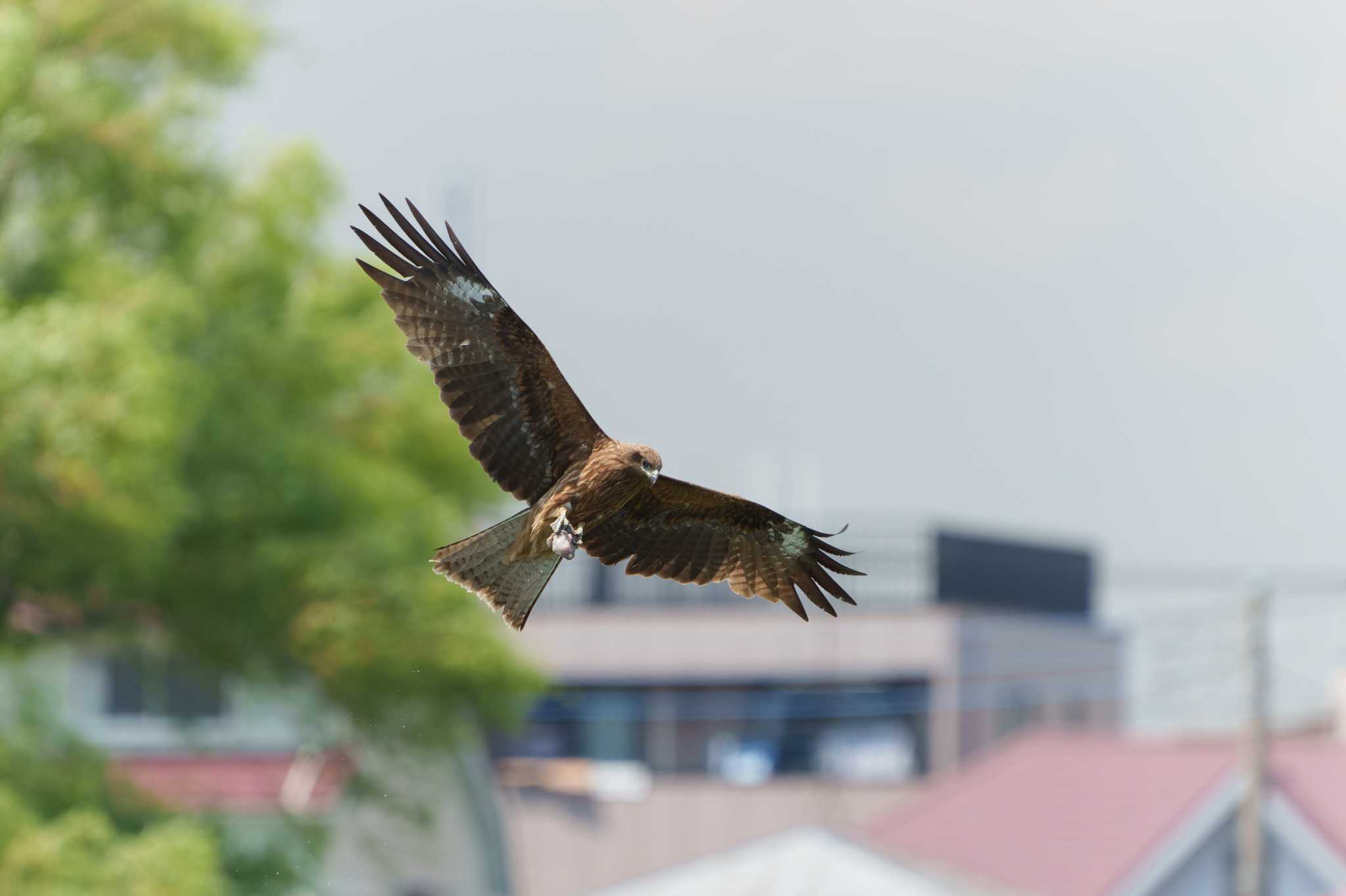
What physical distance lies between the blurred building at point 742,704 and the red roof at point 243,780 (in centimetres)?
1147

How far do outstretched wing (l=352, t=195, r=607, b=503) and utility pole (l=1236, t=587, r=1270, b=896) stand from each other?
12979 millimetres

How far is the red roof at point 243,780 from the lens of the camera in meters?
18.2

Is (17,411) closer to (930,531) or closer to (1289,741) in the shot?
(1289,741)

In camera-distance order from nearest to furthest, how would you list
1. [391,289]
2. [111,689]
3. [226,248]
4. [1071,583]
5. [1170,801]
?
1. [391,289]
2. [226,248]
3. [1170,801]
4. [111,689]
5. [1071,583]

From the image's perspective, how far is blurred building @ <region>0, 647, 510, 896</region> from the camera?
17625 millimetres

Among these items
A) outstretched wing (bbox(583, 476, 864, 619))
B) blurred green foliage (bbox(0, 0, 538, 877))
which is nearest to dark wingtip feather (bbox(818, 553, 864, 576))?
outstretched wing (bbox(583, 476, 864, 619))

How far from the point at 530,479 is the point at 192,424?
10813mm

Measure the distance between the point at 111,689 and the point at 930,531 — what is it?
1417 centimetres

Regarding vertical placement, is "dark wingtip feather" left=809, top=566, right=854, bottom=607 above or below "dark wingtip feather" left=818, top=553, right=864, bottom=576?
below

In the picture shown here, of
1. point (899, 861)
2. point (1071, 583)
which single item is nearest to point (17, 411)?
Answer: point (899, 861)

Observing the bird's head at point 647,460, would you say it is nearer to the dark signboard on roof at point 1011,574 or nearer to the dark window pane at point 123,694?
the dark window pane at point 123,694

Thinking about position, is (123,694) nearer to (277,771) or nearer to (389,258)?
(277,771)

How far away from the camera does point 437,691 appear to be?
18.2m

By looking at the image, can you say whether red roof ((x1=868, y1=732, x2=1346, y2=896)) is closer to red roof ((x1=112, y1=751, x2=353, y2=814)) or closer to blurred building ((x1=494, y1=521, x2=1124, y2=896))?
red roof ((x1=112, y1=751, x2=353, y2=814))
